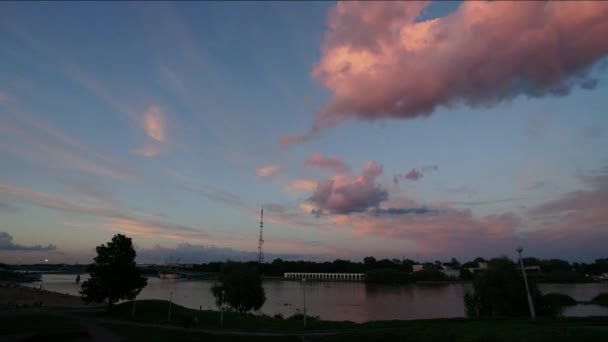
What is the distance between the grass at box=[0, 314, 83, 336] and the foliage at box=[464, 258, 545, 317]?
177 ft

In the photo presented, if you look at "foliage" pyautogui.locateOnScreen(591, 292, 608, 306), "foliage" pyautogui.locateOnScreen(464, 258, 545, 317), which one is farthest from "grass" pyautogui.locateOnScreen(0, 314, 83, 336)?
"foliage" pyautogui.locateOnScreen(591, 292, 608, 306)

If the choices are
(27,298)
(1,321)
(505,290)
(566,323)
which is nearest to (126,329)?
(1,321)

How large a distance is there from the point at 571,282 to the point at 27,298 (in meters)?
220

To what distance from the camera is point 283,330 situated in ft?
133

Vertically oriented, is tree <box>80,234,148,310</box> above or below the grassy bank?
above

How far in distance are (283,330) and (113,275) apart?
34.6 meters

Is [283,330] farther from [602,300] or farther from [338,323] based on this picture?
[602,300]

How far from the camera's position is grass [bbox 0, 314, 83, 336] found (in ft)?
133

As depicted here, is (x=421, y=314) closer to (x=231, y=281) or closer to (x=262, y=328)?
(x=231, y=281)

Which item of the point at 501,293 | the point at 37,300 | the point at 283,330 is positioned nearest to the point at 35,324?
the point at 283,330

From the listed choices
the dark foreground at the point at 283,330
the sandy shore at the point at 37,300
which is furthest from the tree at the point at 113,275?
the sandy shore at the point at 37,300

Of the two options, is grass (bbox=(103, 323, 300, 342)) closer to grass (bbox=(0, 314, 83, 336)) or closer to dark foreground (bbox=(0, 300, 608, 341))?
dark foreground (bbox=(0, 300, 608, 341))

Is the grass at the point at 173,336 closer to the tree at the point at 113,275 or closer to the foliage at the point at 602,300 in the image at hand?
the tree at the point at 113,275

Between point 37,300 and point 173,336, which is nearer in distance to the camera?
point 173,336
